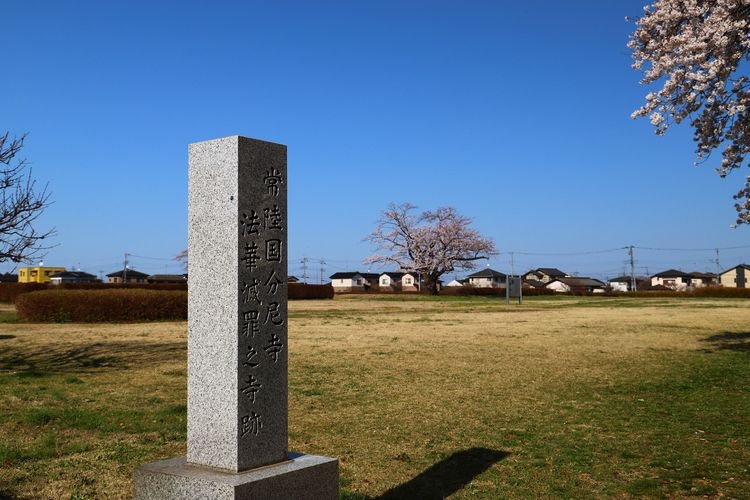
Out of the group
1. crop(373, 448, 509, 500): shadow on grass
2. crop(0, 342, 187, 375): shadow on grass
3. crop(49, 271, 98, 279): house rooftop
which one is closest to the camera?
crop(373, 448, 509, 500): shadow on grass

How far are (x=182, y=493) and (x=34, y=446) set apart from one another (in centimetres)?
345

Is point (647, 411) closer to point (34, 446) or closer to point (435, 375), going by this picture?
point (435, 375)

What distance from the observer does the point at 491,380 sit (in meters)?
11.8

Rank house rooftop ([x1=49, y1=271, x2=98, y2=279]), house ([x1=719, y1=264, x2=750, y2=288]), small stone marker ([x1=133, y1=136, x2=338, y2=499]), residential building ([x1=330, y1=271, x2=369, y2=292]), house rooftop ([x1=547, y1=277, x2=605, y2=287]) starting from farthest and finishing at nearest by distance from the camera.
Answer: residential building ([x1=330, y1=271, x2=369, y2=292]) < house rooftop ([x1=547, y1=277, x2=605, y2=287]) < house rooftop ([x1=49, y1=271, x2=98, y2=279]) < house ([x1=719, y1=264, x2=750, y2=288]) < small stone marker ([x1=133, y1=136, x2=338, y2=499])

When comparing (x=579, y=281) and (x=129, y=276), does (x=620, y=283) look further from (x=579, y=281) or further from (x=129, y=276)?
(x=129, y=276)

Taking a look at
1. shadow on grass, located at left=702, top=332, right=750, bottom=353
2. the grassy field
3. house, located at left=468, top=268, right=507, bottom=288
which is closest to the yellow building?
house, located at left=468, top=268, right=507, bottom=288

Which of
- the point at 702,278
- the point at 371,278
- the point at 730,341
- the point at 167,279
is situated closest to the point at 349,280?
the point at 371,278

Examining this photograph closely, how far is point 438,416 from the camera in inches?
350

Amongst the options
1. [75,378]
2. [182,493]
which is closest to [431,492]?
[182,493]

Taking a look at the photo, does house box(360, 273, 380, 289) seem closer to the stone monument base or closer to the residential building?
the residential building

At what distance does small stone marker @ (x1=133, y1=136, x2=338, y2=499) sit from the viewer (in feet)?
15.0

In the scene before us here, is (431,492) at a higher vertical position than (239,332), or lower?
lower

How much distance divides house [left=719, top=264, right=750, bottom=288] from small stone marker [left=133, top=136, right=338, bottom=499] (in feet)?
352

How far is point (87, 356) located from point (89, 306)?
12256 mm
